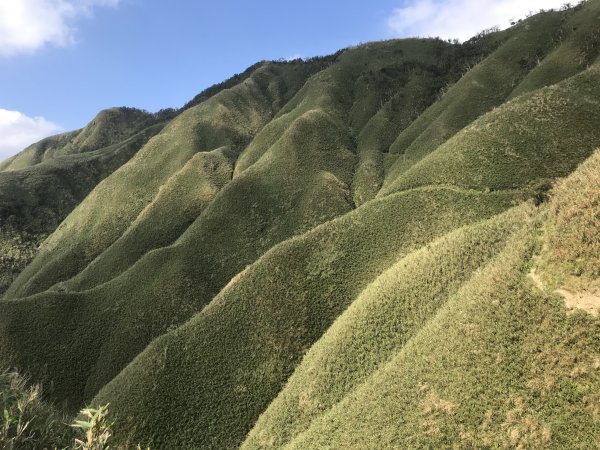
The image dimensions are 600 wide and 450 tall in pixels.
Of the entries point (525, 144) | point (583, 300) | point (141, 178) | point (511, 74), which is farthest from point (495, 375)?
point (141, 178)

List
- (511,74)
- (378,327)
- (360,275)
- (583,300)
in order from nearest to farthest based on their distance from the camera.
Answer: (583,300)
(378,327)
(360,275)
(511,74)

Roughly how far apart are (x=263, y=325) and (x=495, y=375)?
2451 cm

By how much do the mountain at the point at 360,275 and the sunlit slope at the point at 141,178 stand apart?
742 mm

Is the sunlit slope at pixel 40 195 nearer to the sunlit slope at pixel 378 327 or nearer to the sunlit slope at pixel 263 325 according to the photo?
the sunlit slope at pixel 263 325

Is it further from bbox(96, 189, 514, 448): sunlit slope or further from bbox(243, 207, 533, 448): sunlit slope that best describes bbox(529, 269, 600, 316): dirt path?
bbox(96, 189, 514, 448): sunlit slope

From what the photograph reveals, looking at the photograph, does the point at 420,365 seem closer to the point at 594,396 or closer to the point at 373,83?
the point at 594,396

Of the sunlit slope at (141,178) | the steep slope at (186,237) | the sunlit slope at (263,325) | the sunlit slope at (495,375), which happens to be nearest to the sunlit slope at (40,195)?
the sunlit slope at (141,178)

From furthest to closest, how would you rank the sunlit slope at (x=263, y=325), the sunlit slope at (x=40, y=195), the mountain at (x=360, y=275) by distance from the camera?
the sunlit slope at (x=40, y=195) → the sunlit slope at (x=263, y=325) → the mountain at (x=360, y=275)

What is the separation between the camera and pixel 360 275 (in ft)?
144

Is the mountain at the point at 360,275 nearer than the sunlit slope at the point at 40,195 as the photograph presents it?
Yes

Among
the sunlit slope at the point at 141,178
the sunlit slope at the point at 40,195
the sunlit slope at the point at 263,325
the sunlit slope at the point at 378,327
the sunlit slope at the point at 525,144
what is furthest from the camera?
the sunlit slope at the point at 40,195

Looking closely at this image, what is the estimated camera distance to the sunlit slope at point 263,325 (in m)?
36.8

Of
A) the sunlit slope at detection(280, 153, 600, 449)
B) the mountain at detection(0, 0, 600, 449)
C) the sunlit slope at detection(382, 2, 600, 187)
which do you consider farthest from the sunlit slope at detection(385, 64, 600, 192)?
the sunlit slope at detection(280, 153, 600, 449)

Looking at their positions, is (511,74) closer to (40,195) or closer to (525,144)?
(525,144)
